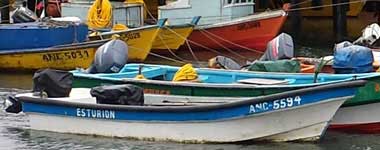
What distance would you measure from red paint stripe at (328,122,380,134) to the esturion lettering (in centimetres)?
336

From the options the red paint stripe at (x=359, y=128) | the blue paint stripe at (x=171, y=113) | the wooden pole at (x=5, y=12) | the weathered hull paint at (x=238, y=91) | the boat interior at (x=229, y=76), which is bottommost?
the red paint stripe at (x=359, y=128)

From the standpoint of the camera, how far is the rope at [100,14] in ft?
80.2

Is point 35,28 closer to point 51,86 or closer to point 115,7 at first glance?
point 115,7

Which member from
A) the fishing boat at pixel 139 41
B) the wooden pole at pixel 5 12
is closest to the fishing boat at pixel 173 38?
the fishing boat at pixel 139 41

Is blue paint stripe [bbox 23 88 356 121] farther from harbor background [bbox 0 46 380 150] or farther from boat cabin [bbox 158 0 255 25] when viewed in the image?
boat cabin [bbox 158 0 255 25]

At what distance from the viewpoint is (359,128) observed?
46.3 ft

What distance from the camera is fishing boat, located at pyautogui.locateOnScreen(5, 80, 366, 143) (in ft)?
41.3

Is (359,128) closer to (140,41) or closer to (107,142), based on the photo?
(107,142)

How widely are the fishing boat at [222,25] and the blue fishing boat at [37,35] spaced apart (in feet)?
17.8

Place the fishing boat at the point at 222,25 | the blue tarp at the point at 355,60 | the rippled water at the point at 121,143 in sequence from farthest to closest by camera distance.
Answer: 1. the fishing boat at the point at 222,25
2. the blue tarp at the point at 355,60
3. the rippled water at the point at 121,143

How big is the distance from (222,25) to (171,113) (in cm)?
1432

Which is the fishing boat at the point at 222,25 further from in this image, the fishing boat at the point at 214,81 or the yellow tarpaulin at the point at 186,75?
the yellow tarpaulin at the point at 186,75

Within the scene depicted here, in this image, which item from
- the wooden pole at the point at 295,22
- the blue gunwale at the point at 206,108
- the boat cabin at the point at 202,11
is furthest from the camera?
the wooden pole at the point at 295,22

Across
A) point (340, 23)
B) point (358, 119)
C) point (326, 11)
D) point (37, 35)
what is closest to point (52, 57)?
point (37, 35)
